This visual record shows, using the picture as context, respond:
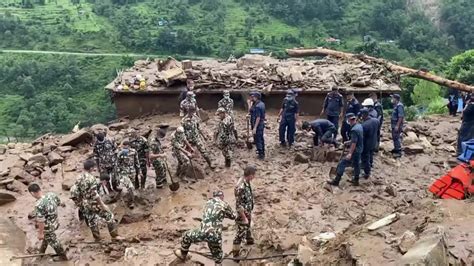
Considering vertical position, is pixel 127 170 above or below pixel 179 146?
below

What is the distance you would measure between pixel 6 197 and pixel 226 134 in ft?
15.6

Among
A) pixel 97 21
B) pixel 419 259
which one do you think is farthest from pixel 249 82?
pixel 97 21

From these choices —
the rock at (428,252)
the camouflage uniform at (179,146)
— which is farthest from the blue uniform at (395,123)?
the rock at (428,252)

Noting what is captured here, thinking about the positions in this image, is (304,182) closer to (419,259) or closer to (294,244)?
(294,244)

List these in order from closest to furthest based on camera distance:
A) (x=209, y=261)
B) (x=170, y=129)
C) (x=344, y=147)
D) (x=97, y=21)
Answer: (x=209, y=261) < (x=344, y=147) < (x=170, y=129) < (x=97, y=21)

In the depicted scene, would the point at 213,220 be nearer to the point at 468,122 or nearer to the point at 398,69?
the point at 468,122

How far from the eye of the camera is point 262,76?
1614 centimetres

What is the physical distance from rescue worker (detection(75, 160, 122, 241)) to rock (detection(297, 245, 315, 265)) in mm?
3363

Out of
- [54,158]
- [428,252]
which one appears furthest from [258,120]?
[428,252]

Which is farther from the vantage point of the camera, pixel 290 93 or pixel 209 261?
pixel 290 93

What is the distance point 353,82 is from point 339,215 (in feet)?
21.4

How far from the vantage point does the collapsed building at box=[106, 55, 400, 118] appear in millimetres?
15555

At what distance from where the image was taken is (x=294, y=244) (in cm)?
884

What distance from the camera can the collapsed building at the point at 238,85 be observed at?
15555 millimetres
